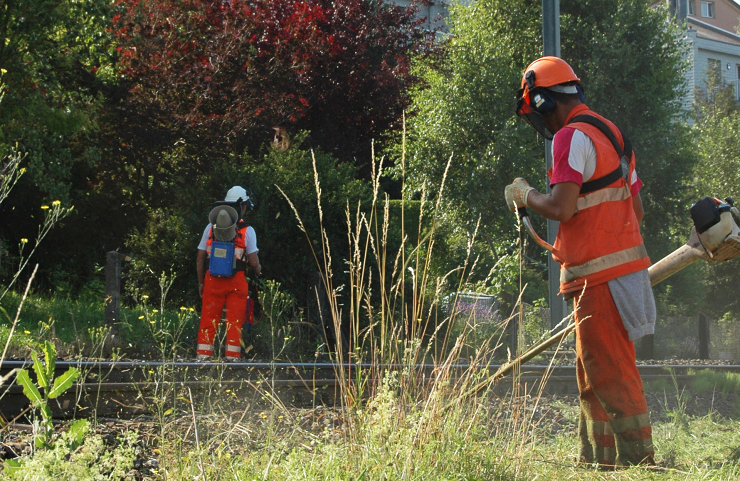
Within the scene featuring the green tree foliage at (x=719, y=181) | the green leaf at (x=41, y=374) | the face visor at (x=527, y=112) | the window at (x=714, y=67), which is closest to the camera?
the green leaf at (x=41, y=374)

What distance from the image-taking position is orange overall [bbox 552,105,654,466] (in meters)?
3.86

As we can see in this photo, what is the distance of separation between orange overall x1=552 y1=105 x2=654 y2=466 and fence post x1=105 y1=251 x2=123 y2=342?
591cm

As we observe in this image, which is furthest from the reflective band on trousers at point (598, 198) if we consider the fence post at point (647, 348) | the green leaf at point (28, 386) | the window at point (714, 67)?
the window at point (714, 67)

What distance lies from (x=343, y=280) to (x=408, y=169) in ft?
20.9

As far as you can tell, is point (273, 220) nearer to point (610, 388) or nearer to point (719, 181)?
point (610, 388)

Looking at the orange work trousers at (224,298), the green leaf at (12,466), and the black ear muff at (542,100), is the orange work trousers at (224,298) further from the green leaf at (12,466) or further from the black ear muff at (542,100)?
the green leaf at (12,466)

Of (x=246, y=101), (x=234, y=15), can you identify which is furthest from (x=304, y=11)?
(x=246, y=101)

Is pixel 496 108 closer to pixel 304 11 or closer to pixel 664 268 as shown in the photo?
pixel 304 11

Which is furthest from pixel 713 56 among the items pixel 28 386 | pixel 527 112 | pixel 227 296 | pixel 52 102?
pixel 28 386

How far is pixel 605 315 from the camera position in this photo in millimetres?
3920

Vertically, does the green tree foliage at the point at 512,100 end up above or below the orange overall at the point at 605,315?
above

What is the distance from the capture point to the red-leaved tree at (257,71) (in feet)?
43.4

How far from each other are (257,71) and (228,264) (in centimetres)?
675

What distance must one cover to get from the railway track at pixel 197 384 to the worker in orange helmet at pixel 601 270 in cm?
29
